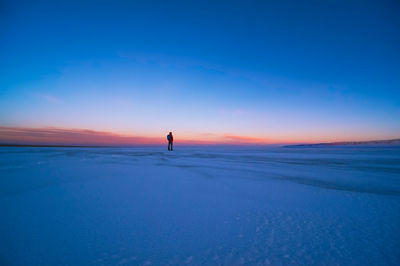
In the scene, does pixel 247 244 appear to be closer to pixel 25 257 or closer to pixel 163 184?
pixel 25 257

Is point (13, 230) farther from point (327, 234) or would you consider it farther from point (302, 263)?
point (327, 234)

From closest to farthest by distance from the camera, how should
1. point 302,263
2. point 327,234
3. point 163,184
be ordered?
point 302,263 < point 327,234 < point 163,184

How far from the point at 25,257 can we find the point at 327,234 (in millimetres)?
2076

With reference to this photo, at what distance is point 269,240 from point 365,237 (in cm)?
73

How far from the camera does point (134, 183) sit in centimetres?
295

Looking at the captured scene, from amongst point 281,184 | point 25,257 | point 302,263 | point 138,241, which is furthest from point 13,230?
point 281,184

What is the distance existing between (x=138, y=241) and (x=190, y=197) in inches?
40.9

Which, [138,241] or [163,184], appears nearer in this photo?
[138,241]

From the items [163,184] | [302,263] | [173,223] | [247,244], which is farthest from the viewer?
[163,184]

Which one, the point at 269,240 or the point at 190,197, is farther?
the point at 190,197

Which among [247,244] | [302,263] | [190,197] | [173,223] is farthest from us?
[190,197]

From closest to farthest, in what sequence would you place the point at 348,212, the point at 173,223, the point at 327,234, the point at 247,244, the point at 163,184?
the point at 247,244 → the point at 327,234 → the point at 173,223 → the point at 348,212 → the point at 163,184

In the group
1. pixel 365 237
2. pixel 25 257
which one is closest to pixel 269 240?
pixel 365 237

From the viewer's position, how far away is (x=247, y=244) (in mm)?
1267
